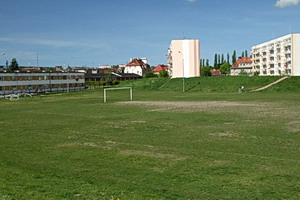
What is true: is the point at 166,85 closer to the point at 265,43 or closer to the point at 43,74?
the point at 43,74

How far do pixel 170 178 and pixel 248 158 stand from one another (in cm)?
413

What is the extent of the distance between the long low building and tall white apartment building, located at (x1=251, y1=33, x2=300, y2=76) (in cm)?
6695

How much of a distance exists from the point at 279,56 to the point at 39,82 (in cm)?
7848

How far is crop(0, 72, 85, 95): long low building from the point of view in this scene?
94.2 metres

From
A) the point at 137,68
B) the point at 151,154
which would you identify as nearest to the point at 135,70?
the point at 137,68

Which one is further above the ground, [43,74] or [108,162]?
[43,74]

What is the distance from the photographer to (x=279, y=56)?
12206 cm

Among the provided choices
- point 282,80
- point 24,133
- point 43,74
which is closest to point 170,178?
point 24,133

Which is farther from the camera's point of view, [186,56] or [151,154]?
[186,56]

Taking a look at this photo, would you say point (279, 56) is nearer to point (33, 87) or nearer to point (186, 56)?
point (186, 56)

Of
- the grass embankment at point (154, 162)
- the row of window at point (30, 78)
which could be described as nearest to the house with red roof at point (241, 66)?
the row of window at point (30, 78)

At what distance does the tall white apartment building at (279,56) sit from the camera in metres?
111

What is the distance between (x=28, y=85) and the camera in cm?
10156

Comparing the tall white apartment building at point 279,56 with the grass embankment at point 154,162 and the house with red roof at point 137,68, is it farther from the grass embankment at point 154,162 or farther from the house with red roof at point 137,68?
the grass embankment at point 154,162
